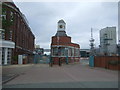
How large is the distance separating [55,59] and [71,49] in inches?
259

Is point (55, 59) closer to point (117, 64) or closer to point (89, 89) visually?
point (117, 64)

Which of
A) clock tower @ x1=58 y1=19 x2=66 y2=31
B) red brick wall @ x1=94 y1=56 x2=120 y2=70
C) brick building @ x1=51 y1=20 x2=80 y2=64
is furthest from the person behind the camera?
clock tower @ x1=58 y1=19 x2=66 y2=31

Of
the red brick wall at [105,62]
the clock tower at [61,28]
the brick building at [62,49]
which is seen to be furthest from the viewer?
the clock tower at [61,28]

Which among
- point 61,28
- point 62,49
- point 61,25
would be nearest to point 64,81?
point 62,49

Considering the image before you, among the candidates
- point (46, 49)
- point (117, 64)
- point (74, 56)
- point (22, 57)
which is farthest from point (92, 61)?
point (46, 49)

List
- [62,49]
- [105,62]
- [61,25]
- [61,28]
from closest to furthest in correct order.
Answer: [105,62]
[62,49]
[61,28]
[61,25]

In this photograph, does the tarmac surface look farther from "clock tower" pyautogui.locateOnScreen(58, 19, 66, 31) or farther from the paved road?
"clock tower" pyautogui.locateOnScreen(58, 19, 66, 31)

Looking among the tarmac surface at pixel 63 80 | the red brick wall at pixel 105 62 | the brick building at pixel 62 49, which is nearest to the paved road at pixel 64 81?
the tarmac surface at pixel 63 80

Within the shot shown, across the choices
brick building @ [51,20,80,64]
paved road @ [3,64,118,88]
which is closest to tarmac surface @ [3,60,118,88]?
paved road @ [3,64,118,88]

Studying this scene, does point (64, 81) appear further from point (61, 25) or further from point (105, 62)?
point (61, 25)

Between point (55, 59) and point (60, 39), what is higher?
point (60, 39)

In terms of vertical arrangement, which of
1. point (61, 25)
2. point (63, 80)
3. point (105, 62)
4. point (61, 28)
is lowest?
point (63, 80)

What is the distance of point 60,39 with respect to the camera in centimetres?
5006

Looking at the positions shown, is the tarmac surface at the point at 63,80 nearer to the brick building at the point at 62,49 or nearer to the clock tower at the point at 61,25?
the brick building at the point at 62,49
